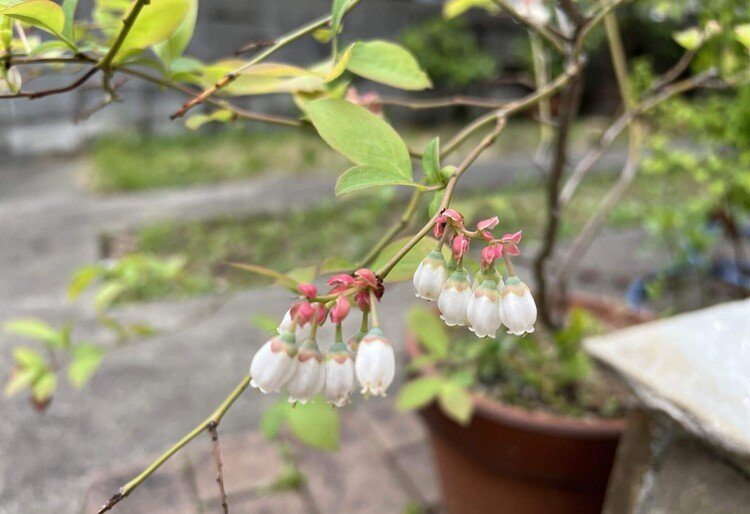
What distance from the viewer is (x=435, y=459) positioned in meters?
1.27

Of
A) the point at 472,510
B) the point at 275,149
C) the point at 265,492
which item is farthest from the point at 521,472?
the point at 275,149

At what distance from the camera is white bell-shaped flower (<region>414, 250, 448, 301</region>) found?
0.44 m

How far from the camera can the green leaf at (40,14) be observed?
51cm

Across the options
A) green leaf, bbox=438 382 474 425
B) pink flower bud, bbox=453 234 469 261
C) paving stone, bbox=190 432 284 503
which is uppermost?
pink flower bud, bbox=453 234 469 261

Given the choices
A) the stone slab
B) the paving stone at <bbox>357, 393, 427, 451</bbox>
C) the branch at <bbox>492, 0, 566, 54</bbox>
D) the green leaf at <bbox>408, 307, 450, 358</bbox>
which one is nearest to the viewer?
the stone slab

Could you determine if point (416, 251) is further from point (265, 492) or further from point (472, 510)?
point (265, 492)

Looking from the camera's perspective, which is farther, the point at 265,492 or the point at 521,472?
the point at 265,492

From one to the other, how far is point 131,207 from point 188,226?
0.41 metres

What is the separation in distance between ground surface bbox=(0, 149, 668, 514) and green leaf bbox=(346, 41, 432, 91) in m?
0.98

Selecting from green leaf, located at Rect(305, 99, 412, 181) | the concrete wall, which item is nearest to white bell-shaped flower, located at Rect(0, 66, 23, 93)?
green leaf, located at Rect(305, 99, 412, 181)

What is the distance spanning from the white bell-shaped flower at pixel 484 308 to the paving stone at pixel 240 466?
1.09 m

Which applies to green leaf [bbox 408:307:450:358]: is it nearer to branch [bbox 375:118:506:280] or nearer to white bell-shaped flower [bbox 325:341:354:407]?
branch [bbox 375:118:506:280]

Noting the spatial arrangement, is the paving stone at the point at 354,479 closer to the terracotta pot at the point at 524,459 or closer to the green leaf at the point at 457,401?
the terracotta pot at the point at 524,459

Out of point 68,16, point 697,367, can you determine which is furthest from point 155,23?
point 697,367
